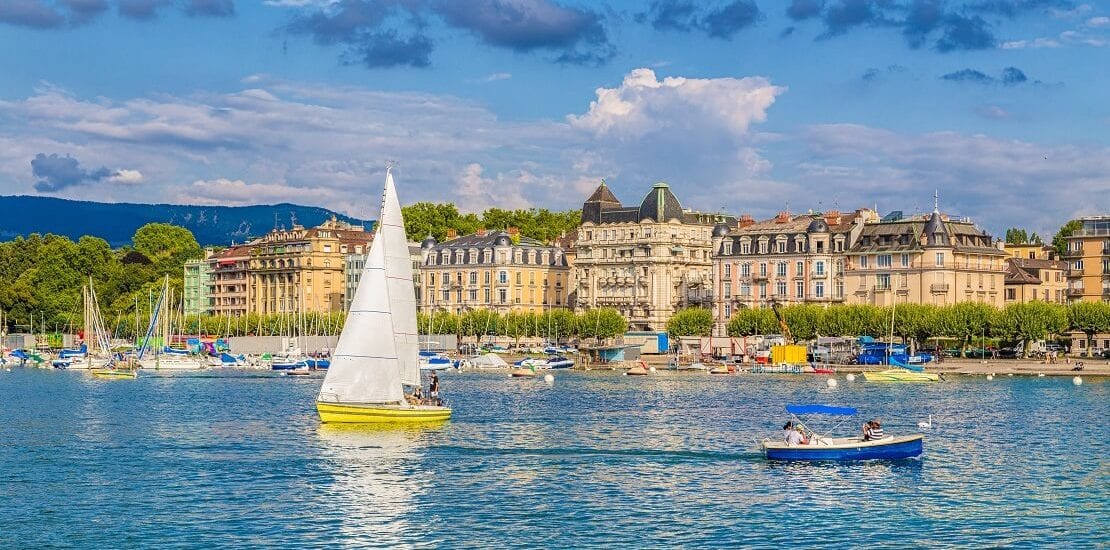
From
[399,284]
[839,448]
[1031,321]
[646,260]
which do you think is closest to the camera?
[839,448]

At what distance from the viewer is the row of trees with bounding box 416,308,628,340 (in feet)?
528

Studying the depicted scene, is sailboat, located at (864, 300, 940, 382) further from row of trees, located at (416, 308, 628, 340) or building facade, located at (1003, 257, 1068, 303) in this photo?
row of trees, located at (416, 308, 628, 340)

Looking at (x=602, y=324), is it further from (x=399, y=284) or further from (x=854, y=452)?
(x=854, y=452)

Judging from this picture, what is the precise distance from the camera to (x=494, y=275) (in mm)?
176250

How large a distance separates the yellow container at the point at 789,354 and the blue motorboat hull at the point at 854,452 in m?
79.5

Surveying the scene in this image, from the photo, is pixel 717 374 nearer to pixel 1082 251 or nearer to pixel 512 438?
pixel 1082 251

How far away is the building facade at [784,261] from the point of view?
486ft

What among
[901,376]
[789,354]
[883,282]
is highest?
[883,282]

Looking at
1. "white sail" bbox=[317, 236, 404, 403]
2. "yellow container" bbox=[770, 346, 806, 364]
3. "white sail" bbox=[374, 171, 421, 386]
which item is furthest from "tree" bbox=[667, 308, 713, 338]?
"white sail" bbox=[317, 236, 404, 403]

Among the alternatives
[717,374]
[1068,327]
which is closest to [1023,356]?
[1068,327]

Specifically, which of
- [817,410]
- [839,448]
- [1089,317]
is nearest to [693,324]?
[1089,317]

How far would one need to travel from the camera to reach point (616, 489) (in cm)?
4844

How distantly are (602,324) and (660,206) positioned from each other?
15193 mm

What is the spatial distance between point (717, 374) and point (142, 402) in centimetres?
5415
